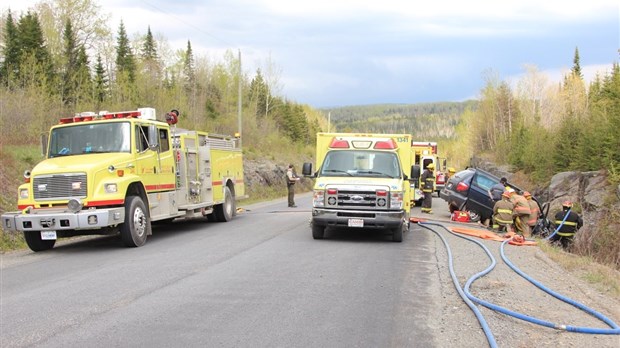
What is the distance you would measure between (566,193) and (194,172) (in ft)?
47.7

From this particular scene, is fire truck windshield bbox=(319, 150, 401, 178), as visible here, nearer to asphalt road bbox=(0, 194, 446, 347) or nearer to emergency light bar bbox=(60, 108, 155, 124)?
asphalt road bbox=(0, 194, 446, 347)

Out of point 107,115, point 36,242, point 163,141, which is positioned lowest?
point 36,242

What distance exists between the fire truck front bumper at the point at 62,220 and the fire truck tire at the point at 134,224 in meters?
0.48

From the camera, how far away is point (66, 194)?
33.3ft

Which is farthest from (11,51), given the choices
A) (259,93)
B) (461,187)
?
(461,187)

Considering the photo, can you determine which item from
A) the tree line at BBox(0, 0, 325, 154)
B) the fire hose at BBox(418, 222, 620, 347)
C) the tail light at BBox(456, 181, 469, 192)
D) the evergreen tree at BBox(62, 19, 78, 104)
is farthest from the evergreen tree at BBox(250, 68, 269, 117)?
the fire hose at BBox(418, 222, 620, 347)

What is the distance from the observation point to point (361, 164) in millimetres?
12266

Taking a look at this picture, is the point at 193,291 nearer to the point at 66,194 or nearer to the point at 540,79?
the point at 66,194

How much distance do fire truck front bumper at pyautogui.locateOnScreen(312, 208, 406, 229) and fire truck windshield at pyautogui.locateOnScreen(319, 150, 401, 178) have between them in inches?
47.0

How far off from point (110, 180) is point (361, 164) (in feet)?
18.3

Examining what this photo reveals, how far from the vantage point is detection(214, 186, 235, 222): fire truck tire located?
16500mm

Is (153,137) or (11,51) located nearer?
(153,137)

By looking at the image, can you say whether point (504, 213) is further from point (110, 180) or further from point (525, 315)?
point (110, 180)

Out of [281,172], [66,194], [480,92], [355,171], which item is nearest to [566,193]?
[355,171]
